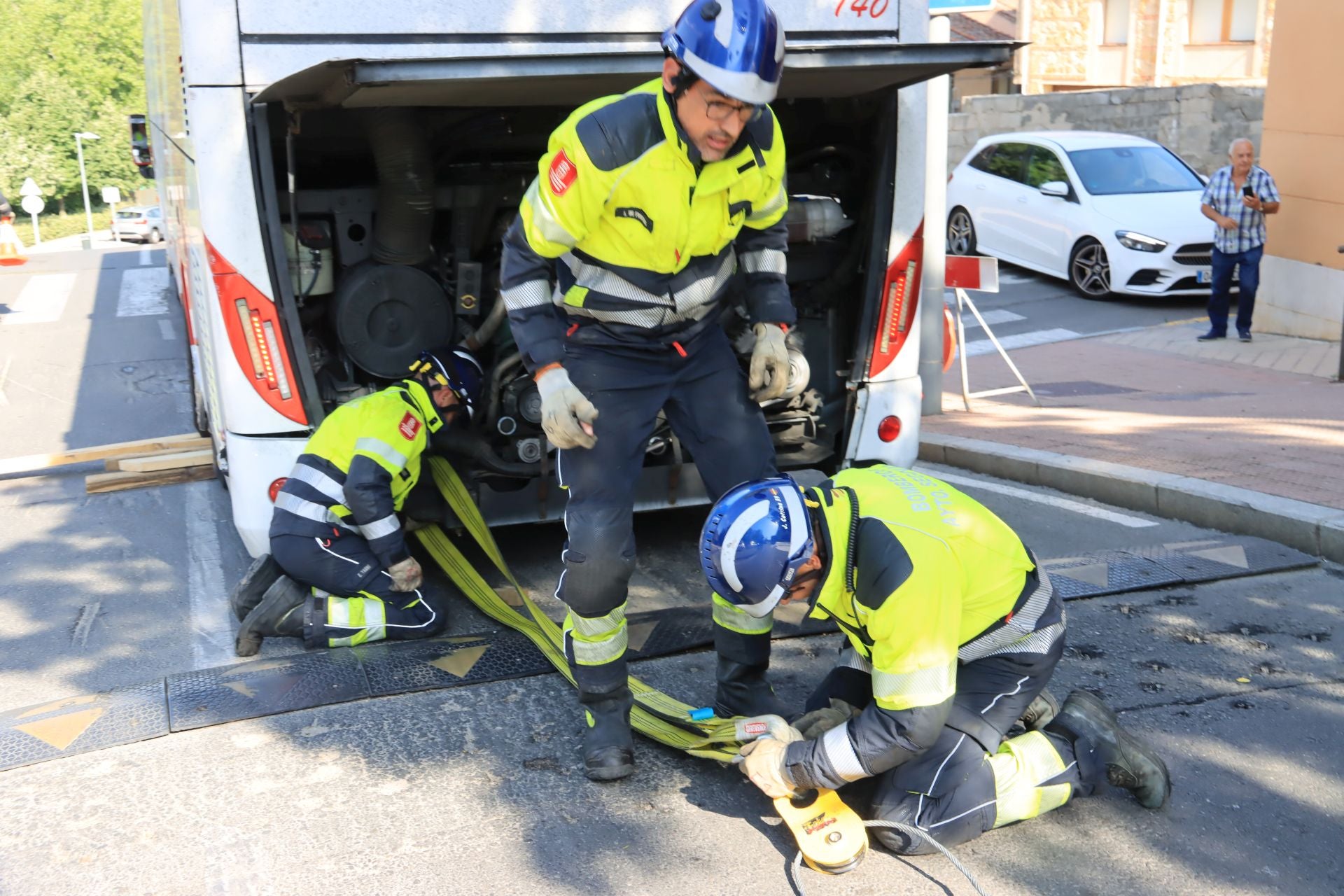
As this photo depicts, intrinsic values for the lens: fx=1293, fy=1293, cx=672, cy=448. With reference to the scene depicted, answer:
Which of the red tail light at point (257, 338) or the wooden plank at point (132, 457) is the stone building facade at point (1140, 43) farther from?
the red tail light at point (257, 338)

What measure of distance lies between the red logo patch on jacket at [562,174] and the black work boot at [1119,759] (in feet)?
6.34

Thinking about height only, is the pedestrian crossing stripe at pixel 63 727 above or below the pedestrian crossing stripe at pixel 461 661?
below

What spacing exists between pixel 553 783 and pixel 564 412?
102cm

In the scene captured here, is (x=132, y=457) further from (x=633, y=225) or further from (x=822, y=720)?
(x=822, y=720)

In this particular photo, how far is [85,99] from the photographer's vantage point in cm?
6059

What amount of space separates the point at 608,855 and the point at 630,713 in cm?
67

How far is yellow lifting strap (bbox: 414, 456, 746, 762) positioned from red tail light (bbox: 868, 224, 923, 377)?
1634mm

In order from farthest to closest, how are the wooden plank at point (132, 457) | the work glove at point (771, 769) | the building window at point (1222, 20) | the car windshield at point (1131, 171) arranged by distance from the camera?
the building window at point (1222, 20)
the car windshield at point (1131, 171)
the wooden plank at point (132, 457)
the work glove at point (771, 769)

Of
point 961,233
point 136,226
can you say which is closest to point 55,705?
point 961,233

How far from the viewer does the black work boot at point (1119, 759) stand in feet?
10.9

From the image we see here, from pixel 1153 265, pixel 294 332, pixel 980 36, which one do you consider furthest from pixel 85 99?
pixel 294 332

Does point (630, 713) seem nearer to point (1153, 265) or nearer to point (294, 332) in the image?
point (294, 332)

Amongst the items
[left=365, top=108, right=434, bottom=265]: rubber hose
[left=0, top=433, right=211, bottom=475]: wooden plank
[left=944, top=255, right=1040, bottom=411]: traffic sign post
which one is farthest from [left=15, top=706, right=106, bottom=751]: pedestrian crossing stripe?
[left=944, top=255, right=1040, bottom=411]: traffic sign post

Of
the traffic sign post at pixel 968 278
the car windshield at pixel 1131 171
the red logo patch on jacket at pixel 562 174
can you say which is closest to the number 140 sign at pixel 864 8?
the red logo patch on jacket at pixel 562 174
